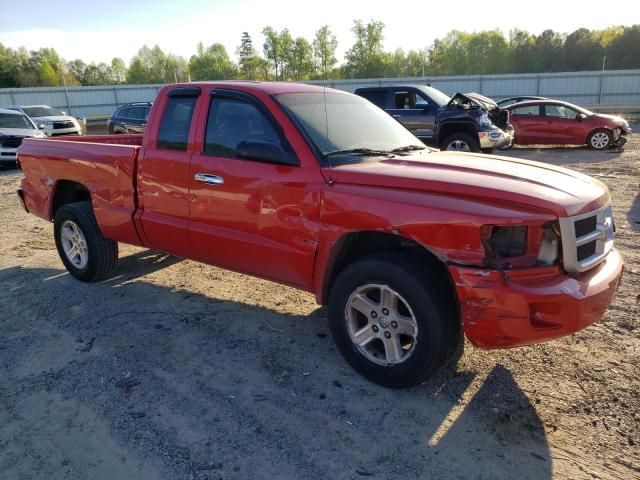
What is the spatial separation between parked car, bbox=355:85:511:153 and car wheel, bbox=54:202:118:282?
8.48m

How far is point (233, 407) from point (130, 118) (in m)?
15.7

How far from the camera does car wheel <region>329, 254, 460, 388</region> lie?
9.82 feet

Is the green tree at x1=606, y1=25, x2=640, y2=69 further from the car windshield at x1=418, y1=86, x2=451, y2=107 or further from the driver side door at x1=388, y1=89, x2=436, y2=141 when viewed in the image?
the driver side door at x1=388, y1=89, x2=436, y2=141

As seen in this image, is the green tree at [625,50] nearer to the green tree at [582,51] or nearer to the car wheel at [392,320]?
the green tree at [582,51]

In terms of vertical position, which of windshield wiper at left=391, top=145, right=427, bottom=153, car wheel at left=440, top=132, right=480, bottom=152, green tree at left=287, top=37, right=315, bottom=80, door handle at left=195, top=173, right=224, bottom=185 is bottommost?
car wheel at left=440, top=132, right=480, bottom=152

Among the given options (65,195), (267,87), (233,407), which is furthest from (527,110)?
(233,407)

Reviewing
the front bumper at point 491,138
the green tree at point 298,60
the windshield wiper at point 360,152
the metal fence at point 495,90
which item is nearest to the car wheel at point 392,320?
the windshield wiper at point 360,152

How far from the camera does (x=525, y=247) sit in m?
2.83

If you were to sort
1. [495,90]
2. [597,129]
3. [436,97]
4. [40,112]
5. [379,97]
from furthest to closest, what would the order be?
[495,90], [40,112], [597,129], [379,97], [436,97]

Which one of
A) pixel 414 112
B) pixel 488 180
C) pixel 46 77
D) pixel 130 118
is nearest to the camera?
pixel 488 180

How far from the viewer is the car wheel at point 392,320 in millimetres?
2992

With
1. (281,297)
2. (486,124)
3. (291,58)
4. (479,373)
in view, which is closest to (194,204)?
(281,297)

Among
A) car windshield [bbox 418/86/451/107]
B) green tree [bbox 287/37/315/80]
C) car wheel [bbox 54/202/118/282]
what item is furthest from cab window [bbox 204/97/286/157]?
green tree [bbox 287/37/315/80]

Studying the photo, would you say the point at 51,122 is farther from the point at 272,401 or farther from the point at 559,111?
the point at 272,401
